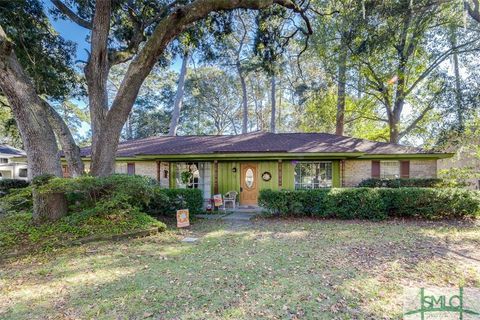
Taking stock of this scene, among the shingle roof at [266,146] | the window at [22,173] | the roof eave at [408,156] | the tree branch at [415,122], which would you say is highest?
the tree branch at [415,122]

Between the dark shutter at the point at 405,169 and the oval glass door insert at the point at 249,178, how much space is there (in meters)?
7.35

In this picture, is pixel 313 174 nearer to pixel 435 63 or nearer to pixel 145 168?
pixel 145 168

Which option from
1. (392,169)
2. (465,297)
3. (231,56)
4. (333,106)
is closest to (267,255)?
(465,297)

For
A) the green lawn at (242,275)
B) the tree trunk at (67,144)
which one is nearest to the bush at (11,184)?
the tree trunk at (67,144)

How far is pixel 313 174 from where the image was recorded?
42.1ft

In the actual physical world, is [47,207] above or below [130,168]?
below

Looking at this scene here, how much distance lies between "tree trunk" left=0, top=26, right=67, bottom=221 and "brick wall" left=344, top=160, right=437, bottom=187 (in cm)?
1159

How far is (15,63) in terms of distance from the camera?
673cm

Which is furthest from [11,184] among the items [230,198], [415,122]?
[415,122]

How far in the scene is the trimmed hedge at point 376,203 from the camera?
346 inches

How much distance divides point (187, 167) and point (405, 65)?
1326 centimetres

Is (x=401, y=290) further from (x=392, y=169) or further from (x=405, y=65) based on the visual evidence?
(x=405, y=65)

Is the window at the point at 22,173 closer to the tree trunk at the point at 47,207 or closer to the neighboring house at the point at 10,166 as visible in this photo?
the neighboring house at the point at 10,166

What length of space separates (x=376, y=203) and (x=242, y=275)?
6355 mm
